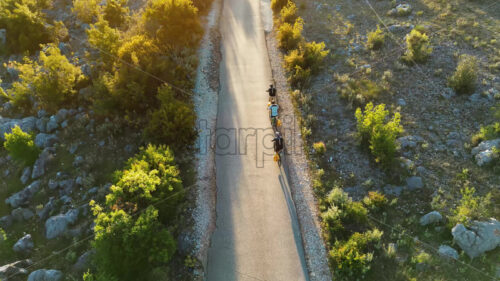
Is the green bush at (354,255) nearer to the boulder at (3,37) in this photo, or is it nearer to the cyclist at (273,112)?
the cyclist at (273,112)

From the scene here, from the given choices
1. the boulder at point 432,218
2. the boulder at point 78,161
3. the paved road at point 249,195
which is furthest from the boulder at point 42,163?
the boulder at point 432,218

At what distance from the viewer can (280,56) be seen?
22344mm

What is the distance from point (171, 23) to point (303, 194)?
16067 mm

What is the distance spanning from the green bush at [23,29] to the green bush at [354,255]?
92.6 ft

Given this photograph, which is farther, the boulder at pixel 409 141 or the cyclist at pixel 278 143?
the boulder at pixel 409 141

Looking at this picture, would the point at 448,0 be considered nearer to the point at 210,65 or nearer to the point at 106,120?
the point at 210,65

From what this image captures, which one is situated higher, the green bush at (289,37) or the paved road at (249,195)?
the green bush at (289,37)

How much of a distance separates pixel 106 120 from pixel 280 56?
13.0m

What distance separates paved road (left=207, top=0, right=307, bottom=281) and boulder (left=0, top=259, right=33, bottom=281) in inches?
317

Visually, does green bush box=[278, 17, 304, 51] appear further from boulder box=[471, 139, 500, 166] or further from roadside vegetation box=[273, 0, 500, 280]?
boulder box=[471, 139, 500, 166]

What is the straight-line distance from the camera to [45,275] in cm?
1199

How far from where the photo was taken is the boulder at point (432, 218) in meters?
12.6

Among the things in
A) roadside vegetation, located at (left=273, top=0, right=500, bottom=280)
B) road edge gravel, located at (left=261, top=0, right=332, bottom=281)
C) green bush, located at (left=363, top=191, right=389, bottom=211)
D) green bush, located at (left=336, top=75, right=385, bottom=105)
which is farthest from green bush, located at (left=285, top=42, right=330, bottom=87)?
green bush, located at (left=363, top=191, right=389, bottom=211)

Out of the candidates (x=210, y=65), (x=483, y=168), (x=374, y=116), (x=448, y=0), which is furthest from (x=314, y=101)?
(x=448, y=0)
